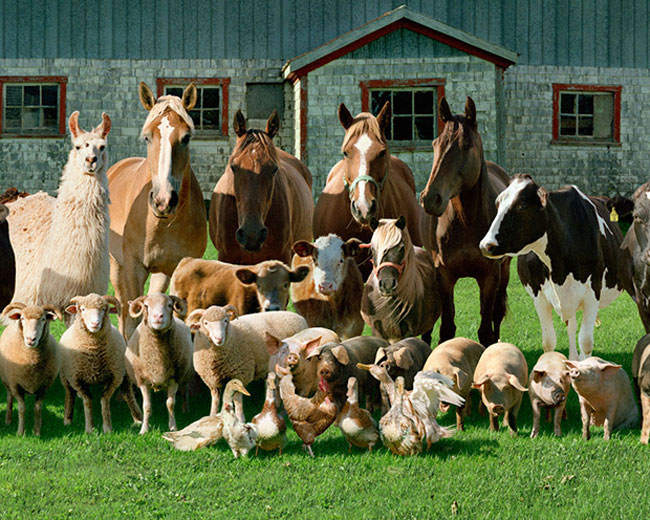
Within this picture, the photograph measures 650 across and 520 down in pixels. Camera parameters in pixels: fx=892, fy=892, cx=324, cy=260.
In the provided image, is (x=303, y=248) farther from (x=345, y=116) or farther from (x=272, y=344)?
(x=345, y=116)

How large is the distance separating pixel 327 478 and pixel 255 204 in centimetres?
333

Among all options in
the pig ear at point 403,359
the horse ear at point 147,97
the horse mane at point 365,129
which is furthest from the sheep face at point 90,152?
the pig ear at point 403,359

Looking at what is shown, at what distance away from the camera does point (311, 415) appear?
19.1 feet

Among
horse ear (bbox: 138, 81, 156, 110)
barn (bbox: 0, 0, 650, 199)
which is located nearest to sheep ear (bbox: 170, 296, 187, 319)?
horse ear (bbox: 138, 81, 156, 110)

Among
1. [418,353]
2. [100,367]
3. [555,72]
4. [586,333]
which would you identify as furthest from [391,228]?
[555,72]

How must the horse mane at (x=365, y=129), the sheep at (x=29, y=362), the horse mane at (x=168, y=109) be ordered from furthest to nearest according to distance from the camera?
the horse mane at (x=365, y=129) → the horse mane at (x=168, y=109) → the sheep at (x=29, y=362)

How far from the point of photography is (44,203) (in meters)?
8.50

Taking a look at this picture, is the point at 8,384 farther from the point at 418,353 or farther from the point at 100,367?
the point at 418,353

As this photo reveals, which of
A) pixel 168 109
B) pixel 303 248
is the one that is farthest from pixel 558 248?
pixel 168 109

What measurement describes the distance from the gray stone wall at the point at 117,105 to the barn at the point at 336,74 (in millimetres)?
32

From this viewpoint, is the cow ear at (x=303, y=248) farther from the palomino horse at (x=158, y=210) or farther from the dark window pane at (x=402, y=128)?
the dark window pane at (x=402, y=128)

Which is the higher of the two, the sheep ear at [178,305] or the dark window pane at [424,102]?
the dark window pane at [424,102]

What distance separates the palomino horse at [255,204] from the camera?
7.98 metres

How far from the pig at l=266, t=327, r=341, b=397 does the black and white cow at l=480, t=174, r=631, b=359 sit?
159cm
